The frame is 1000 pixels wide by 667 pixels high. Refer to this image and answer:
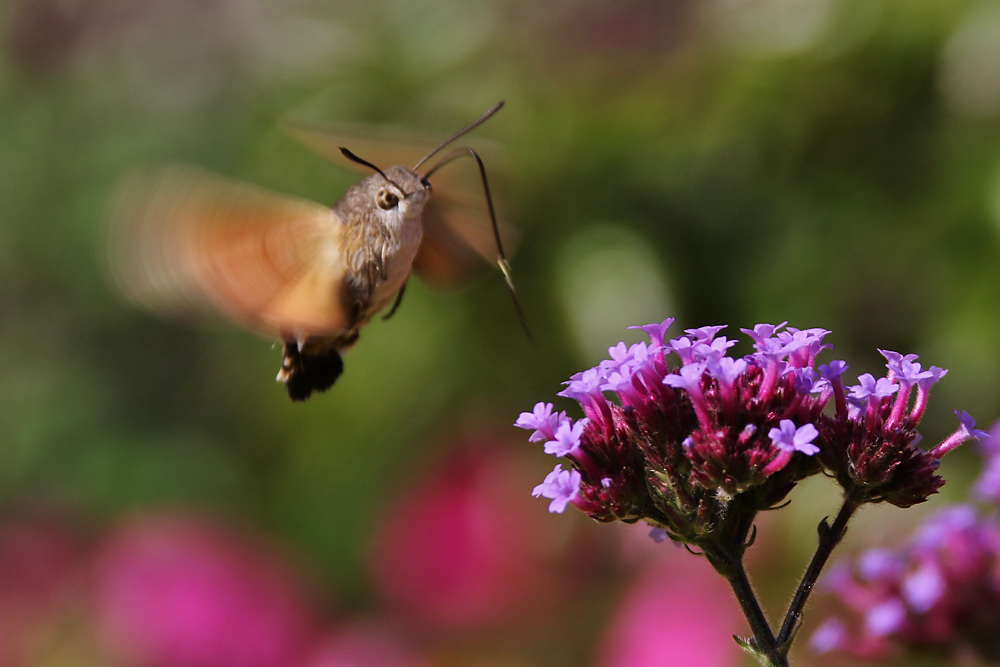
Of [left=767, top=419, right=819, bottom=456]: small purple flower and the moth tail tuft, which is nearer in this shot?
[left=767, top=419, right=819, bottom=456]: small purple flower

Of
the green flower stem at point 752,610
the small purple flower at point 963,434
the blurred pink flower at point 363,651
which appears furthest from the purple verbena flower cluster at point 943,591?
the blurred pink flower at point 363,651

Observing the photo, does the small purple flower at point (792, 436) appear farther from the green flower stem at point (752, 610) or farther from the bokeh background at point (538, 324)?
the bokeh background at point (538, 324)

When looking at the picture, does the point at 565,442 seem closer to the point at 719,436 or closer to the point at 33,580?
the point at 719,436

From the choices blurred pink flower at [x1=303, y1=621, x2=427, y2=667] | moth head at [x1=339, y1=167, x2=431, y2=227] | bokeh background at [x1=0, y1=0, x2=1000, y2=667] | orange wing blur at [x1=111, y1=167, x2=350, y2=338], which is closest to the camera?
orange wing blur at [x1=111, y1=167, x2=350, y2=338]

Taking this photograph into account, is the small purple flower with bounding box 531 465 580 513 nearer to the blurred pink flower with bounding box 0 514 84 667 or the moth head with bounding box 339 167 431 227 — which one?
the moth head with bounding box 339 167 431 227

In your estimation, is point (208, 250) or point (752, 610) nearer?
point (752, 610)

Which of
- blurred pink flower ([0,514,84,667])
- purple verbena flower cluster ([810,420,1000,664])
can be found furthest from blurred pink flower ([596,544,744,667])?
blurred pink flower ([0,514,84,667])

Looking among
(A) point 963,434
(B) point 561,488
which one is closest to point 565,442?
(B) point 561,488
